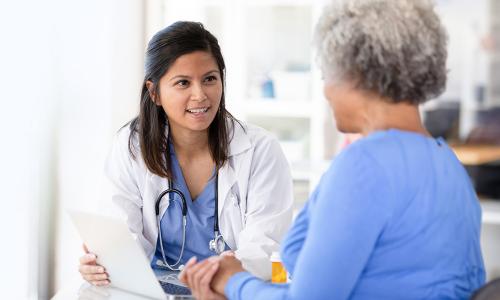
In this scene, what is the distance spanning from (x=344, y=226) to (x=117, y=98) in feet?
8.40

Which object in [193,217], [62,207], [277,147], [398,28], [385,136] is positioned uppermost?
[398,28]

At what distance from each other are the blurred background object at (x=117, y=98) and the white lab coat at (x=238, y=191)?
548 millimetres

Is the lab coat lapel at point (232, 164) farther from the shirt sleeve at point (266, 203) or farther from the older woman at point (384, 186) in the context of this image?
the older woman at point (384, 186)

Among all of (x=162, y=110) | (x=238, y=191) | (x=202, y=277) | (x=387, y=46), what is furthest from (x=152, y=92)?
(x=387, y=46)

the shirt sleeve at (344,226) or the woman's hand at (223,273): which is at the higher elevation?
the shirt sleeve at (344,226)

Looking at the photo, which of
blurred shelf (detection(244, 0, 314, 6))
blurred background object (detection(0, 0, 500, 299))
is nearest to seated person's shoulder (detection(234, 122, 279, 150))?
blurred background object (detection(0, 0, 500, 299))

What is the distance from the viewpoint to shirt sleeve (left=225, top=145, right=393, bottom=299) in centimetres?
104

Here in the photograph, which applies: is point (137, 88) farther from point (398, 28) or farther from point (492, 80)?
point (398, 28)

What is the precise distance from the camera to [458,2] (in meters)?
3.72

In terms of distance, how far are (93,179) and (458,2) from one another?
209 cm

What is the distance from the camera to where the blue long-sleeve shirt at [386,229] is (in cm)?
105

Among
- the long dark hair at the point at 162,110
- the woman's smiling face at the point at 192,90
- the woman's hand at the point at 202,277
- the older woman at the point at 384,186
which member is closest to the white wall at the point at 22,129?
the long dark hair at the point at 162,110

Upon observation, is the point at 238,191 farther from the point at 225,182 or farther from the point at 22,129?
the point at 22,129

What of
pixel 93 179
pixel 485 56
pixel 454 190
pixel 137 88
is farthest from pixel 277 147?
pixel 485 56
